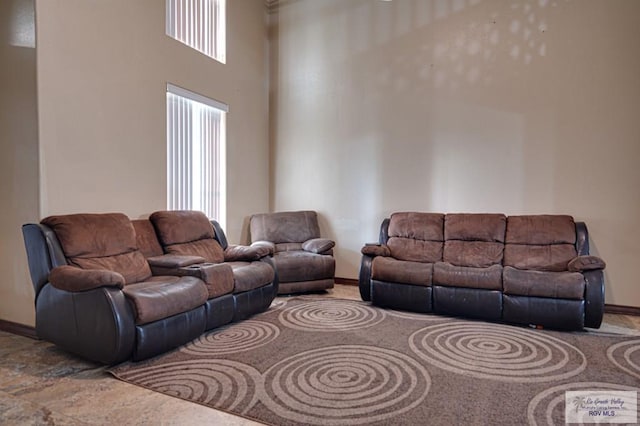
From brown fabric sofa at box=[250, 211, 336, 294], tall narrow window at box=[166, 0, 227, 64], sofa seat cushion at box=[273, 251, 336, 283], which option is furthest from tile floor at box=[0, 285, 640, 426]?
tall narrow window at box=[166, 0, 227, 64]

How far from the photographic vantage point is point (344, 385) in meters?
2.25

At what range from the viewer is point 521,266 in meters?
3.79

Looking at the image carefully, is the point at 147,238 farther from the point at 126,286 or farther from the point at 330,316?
the point at 330,316

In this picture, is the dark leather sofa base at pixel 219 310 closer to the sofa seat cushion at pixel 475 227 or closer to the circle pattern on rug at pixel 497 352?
the circle pattern on rug at pixel 497 352

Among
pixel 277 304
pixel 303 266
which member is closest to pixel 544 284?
pixel 303 266

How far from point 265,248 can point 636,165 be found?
3.78 meters

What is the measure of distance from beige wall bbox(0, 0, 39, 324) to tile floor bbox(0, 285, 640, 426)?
63 centimetres

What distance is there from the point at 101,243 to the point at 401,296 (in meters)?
2.68

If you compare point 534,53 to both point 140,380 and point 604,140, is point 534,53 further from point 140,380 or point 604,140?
point 140,380

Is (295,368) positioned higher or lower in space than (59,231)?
lower

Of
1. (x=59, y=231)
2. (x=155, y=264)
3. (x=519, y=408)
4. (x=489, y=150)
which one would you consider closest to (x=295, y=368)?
(x=519, y=408)

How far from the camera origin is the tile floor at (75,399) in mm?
1899

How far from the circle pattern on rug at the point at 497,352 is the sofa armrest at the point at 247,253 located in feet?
5.43

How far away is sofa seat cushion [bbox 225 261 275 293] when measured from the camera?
11.1 feet
